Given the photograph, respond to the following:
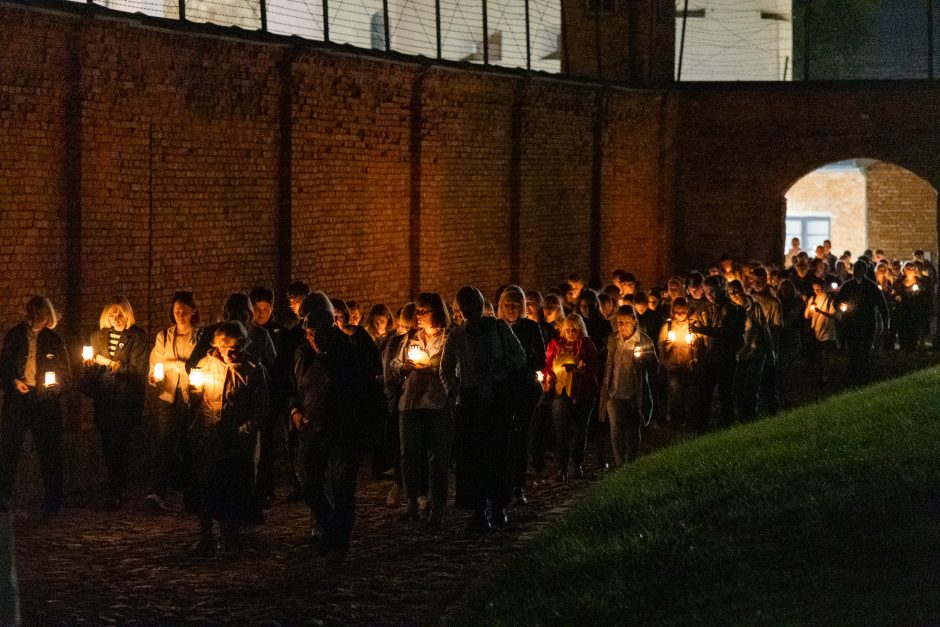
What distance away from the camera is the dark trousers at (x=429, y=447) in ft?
38.7

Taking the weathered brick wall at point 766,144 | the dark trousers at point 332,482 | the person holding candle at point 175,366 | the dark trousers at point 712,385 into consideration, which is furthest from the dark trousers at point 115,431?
the weathered brick wall at point 766,144

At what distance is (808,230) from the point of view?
45000mm

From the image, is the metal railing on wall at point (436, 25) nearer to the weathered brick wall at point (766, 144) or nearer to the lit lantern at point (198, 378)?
the weathered brick wall at point (766, 144)

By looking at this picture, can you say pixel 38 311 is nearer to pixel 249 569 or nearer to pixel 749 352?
pixel 249 569

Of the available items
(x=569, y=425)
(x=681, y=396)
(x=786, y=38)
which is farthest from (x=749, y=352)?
(x=786, y=38)

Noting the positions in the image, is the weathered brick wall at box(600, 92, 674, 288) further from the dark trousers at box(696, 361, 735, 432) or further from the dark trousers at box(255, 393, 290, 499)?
the dark trousers at box(255, 393, 290, 499)

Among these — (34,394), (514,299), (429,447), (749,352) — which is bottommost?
(429,447)

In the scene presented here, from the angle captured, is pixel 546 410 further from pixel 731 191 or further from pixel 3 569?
pixel 731 191

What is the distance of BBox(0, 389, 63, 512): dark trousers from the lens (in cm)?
1219

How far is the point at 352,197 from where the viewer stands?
1875 centimetres

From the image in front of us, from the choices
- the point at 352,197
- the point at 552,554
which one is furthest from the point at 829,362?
the point at 552,554

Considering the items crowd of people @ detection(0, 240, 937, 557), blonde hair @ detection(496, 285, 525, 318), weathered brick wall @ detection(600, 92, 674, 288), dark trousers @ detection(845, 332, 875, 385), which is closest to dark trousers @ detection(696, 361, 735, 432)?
crowd of people @ detection(0, 240, 937, 557)

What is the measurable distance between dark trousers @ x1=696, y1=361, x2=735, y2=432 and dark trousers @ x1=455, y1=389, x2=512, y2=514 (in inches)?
207

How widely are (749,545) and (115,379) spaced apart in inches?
231
